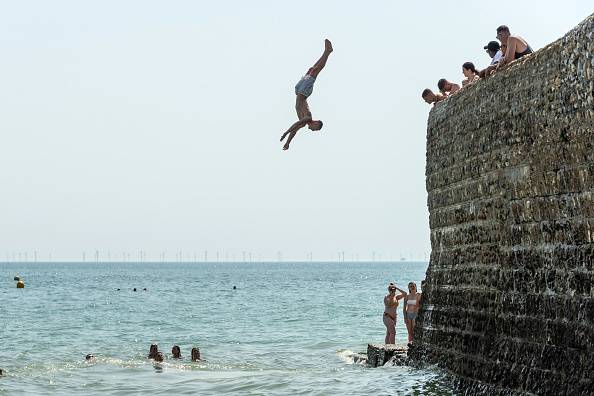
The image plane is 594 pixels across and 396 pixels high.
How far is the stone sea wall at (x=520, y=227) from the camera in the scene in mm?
7363

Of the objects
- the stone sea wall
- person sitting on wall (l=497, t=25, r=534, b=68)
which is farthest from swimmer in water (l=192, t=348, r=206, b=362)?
person sitting on wall (l=497, t=25, r=534, b=68)

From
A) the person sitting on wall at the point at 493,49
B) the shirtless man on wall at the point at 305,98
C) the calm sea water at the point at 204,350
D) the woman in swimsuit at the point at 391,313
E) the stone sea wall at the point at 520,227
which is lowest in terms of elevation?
the calm sea water at the point at 204,350

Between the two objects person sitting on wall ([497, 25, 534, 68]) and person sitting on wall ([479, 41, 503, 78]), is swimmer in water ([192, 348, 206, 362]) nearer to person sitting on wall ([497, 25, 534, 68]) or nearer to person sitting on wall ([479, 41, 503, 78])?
person sitting on wall ([479, 41, 503, 78])

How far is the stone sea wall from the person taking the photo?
7363 mm

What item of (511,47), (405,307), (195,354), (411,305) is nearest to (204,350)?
(195,354)

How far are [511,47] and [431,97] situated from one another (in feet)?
10.1

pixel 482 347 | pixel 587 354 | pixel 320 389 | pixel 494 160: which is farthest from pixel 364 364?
pixel 587 354

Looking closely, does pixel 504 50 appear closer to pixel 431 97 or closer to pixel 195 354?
pixel 431 97

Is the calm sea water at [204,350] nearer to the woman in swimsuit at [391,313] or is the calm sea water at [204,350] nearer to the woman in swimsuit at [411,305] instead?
the woman in swimsuit at [391,313]

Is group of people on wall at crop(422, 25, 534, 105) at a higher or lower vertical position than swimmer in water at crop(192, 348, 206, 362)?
higher

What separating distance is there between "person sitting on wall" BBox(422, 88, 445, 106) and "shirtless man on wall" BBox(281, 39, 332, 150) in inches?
99.6

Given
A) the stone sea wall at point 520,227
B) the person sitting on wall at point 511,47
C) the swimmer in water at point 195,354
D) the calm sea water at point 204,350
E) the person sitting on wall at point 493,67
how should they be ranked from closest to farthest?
the stone sea wall at point 520,227 < the person sitting on wall at point 511,47 < the person sitting on wall at point 493,67 < the calm sea water at point 204,350 < the swimmer in water at point 195,354

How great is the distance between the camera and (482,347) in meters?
9.32

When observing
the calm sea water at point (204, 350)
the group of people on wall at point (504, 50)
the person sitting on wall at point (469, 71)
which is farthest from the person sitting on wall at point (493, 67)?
the calm sea water at point (204, 350)
